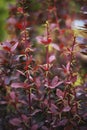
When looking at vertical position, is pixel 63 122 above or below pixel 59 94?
below

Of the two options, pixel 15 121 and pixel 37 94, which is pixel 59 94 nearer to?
pixel 37 94

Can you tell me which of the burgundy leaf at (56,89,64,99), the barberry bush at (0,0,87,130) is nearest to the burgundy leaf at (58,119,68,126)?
the barberry bush at (0,0,87,130)

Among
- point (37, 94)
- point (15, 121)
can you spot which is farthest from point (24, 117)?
point (37, 94)

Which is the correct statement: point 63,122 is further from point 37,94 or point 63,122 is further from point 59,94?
point 37,94

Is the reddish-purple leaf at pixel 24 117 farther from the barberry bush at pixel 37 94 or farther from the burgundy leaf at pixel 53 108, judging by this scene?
the burgundy leaf at pixel 53 108

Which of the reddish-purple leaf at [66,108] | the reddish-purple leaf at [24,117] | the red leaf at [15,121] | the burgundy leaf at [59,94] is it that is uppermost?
the burgundy leaf at [59,94]

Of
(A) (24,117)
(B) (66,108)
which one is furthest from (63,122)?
(A) (24,117)

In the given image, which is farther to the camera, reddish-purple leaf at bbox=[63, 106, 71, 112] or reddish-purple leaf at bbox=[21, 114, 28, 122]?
reddish-purple leaf at bbox=[21, 114, 28, 122]

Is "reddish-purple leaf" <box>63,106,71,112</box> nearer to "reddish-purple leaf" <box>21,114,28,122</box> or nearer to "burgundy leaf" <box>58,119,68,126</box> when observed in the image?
"burgundy leaf" <box>58,119,68,126</box>

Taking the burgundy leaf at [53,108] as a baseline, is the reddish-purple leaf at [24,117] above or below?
below

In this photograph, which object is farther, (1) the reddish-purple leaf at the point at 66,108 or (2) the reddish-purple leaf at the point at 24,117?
(2) the reddish-purple leaf at the point at 24,117

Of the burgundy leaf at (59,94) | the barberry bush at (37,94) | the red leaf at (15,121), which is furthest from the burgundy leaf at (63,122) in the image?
the red leaf at (15,121)

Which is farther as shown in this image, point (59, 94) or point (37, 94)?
point (37, 94)
